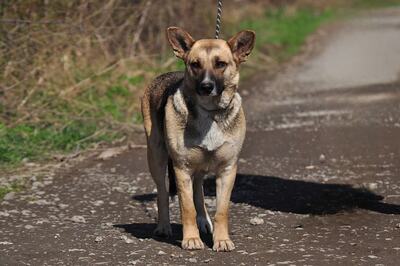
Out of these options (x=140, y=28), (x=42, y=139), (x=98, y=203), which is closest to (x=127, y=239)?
(x=98, y=203)

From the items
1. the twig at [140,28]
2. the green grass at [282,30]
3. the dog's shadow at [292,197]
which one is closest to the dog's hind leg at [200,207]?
the dog's shadow at [292,197]

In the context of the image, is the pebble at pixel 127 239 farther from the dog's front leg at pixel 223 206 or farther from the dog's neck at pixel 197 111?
the dog's neck at pixel 197 111

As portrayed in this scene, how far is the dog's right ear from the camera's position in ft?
20.9

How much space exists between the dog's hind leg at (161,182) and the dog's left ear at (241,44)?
0.85 meters

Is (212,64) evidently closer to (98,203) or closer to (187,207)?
(187,207)

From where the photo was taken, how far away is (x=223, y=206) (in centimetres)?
627

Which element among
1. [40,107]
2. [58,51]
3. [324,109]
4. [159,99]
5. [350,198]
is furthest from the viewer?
[324,109]

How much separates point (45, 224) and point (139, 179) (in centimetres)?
187

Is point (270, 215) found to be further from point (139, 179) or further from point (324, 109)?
point (324, 109)

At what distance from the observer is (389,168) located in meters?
8.76

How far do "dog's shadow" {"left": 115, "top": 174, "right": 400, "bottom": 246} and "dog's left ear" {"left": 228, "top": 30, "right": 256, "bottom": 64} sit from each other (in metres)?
1.29

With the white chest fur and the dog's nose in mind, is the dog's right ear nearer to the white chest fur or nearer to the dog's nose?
the white chest fur

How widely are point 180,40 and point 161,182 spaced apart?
1.02m

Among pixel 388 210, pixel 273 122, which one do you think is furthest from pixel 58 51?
pixel 388 210
